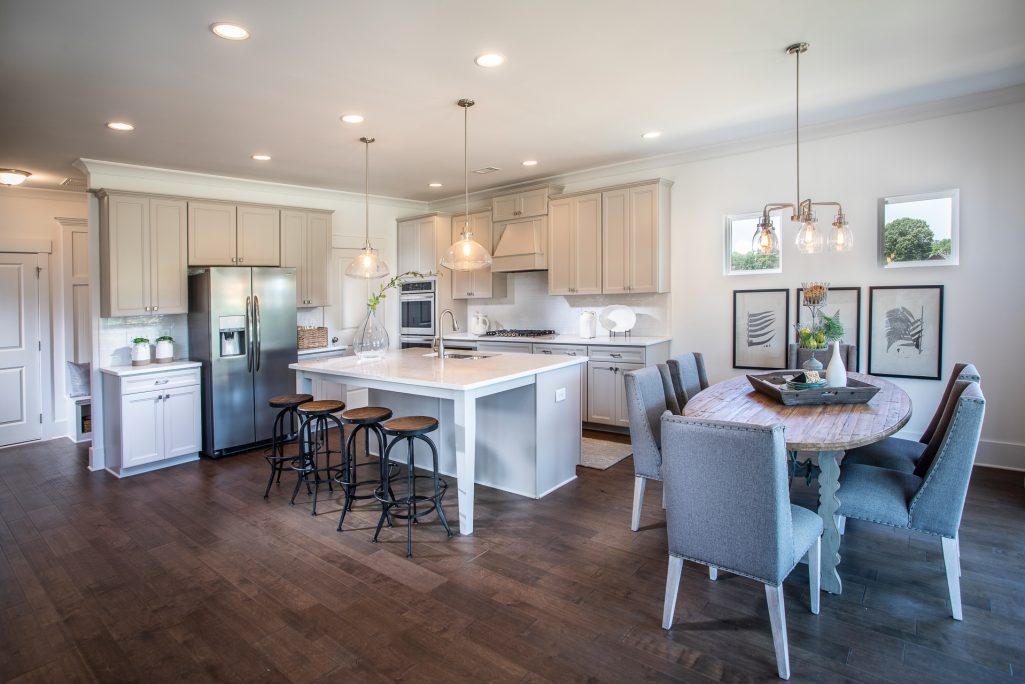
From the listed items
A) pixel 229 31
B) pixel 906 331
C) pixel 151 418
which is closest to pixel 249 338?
pixel 151 418

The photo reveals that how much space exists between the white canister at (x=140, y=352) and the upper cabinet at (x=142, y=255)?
28 centimetres

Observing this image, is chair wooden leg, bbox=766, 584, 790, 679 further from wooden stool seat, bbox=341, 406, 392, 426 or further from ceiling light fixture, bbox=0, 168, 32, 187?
ceiling light fixture, bbox=0, 168, 32, 187

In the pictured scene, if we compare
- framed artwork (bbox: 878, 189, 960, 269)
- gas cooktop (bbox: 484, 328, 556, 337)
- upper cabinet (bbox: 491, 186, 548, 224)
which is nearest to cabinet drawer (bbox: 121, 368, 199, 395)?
gas cooktop (bbox: 484, 328, 556, 337)

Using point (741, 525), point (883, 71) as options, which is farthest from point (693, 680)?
point (883, 71)

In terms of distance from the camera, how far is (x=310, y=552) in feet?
9.95

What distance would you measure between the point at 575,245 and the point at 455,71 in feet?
9.25

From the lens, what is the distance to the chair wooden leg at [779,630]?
1950 mm

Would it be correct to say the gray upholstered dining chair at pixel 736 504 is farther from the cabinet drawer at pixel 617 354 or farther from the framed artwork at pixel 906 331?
the cabinet drawer at pixel 617 354

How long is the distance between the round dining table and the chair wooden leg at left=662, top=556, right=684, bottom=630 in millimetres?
634

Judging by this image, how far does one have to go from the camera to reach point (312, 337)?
6082mm

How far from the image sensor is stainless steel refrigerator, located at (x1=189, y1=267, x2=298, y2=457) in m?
4.90

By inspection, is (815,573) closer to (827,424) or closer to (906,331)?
(827,424)

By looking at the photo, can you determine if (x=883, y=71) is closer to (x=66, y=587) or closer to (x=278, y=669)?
(x=278, y=669)

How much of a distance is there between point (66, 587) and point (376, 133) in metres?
3.42
